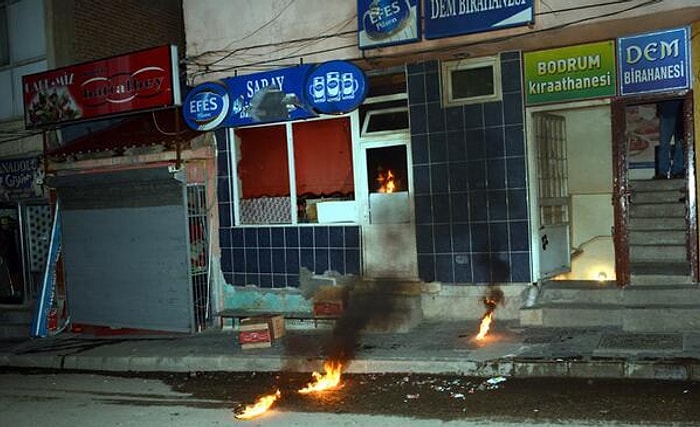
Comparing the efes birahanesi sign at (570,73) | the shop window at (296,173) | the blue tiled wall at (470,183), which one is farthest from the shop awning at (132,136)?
the efes birahanesi sign at (570,73)

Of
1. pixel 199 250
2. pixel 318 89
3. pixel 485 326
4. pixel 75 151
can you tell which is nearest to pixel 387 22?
pixel 318 89

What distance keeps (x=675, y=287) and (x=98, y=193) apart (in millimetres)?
9766

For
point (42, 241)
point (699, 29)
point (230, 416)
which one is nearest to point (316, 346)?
point (230, 416)

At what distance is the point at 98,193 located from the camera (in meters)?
12.2

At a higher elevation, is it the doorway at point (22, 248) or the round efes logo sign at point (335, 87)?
the round efes logo sign at point (335, 87)

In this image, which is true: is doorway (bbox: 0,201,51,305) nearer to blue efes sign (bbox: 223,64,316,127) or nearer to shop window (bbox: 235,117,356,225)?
shop window (bbox: 235,117,356,225)

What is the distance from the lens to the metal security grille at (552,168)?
9.84m

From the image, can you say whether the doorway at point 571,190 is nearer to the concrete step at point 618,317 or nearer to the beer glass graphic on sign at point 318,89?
the concrete step at point 618,317

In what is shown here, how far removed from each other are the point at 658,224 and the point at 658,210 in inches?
14.9

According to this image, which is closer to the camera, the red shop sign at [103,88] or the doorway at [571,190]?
the doorway at [571,190]

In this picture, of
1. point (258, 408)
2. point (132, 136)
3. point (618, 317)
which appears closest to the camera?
point (258, 408)

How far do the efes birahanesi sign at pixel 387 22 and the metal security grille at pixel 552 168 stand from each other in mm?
2248

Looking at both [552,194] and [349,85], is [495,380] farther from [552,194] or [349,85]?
[349,85]

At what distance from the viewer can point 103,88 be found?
40.6 ft
